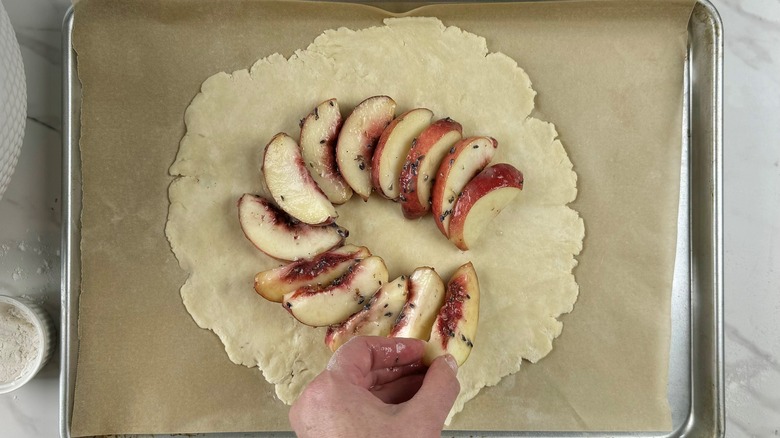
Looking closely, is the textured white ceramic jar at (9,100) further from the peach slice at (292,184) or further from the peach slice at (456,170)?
the peach slice at (456,170)

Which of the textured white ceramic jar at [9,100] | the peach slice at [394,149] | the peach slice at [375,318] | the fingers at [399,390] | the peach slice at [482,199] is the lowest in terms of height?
the peach slice at [375,318]

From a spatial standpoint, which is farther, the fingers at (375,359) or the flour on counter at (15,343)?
the flour on counter at (15,343)

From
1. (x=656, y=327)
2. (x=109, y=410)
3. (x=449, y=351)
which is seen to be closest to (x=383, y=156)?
(x=449, y=351)

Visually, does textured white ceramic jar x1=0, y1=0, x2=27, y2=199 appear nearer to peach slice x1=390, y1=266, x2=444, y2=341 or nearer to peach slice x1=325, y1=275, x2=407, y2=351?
peach slice x1=325, y1=275, x2=407, y2=351

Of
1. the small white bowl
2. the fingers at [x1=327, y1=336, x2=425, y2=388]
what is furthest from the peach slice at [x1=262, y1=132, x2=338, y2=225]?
the small white bowl

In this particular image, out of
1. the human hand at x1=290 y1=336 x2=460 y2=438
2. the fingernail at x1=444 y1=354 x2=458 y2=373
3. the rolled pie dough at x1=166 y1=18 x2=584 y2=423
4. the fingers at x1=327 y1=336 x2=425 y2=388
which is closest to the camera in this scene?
the human hand at x1=290 y1=336 x2=460 y2=438

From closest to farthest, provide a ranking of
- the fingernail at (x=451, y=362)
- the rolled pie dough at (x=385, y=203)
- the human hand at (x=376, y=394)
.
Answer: the human hand at (x=376, y=394)
the fingernail at (x=451, y=362)
the rolled pie dough at (x=385, y=203)

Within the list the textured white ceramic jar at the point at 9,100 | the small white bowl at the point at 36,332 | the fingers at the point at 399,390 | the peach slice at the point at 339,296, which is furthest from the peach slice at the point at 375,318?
the textured white ceramic jar at the point at 9,100

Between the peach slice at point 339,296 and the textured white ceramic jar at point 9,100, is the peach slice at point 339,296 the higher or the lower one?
the lower one
